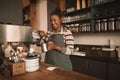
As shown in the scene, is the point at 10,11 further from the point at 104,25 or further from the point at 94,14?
the point at 104,25

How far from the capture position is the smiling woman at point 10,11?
3.21 metres

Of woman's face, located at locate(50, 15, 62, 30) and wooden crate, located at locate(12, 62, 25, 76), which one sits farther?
woman's face, located at locate(50, 15, 62, 30)

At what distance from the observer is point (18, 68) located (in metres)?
1.42

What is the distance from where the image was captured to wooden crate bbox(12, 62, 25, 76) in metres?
1.39

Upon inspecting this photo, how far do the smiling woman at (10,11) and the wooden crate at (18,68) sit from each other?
6.62 ft

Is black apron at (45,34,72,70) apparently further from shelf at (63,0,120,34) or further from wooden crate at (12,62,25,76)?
shelf at (63,0,120,34)

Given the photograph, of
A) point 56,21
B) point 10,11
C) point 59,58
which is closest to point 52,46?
point 59,58

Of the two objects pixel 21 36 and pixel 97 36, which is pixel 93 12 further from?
pixel 21 36

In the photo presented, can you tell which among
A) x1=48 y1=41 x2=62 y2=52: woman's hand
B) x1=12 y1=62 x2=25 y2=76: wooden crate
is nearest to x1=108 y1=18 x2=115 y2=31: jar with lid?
x1=48 y1=41 x2=62 y2=52: woman's hand

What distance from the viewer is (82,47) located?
3.55 metres

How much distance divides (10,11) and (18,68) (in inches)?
87.8

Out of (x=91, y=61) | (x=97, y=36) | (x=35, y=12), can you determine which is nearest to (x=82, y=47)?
(x=97, y=36)

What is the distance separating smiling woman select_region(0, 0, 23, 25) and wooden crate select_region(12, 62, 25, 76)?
202 centimetres

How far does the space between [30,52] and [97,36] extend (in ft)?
6.58
